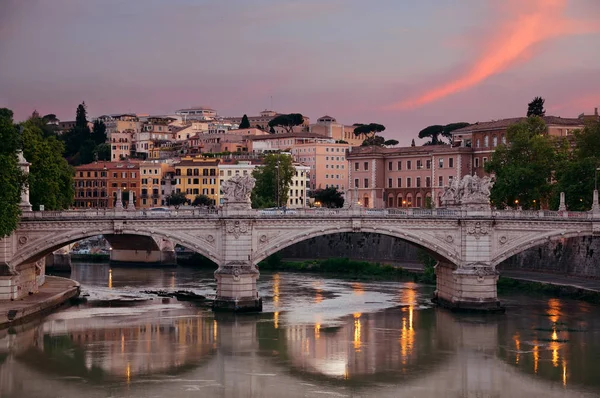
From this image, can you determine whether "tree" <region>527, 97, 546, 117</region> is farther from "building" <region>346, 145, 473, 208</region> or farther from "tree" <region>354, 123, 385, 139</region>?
"tree" <region>354, 123, 385, 139</region>

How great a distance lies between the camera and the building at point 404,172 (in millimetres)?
91438

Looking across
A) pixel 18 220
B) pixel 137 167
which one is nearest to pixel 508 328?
pixel 18 220

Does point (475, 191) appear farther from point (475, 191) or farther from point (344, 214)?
point (344, 214)

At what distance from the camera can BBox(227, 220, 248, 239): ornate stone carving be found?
157 feet

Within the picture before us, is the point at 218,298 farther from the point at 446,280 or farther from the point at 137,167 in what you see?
the point at 137,167

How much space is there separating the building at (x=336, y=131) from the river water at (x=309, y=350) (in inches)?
3572

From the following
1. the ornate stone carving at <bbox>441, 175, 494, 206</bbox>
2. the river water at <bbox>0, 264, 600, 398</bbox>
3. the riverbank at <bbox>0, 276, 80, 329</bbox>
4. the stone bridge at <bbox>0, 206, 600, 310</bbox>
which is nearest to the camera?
the river water at <bbox>0, 264, 600, 398</bbox>

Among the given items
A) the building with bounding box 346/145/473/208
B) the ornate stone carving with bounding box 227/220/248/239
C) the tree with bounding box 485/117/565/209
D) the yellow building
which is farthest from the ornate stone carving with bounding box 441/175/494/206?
the yellow building

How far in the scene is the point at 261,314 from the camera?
157 feet

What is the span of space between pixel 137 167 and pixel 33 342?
240ft

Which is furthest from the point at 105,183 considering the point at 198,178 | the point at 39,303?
the point at 39,303

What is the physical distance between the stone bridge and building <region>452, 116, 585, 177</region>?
3610 cm

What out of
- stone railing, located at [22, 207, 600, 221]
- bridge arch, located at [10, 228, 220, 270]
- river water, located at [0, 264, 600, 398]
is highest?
stone railing, located at [22, 207, 600, 221]

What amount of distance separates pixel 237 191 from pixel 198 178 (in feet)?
205
